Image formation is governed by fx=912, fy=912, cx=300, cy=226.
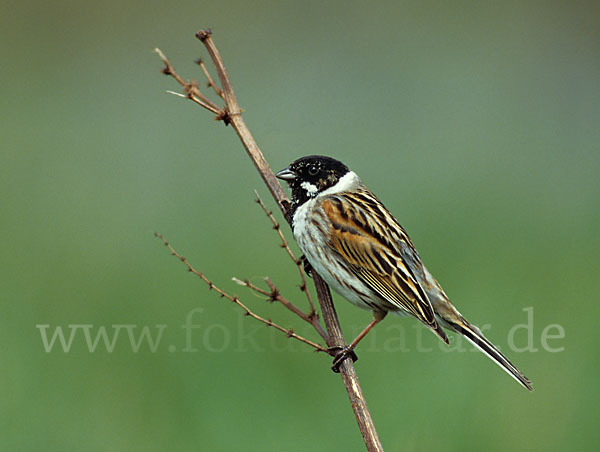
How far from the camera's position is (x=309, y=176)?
412 centimetres

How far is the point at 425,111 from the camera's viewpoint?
981cm

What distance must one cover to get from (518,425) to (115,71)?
761 cm

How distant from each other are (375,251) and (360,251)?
7 cm

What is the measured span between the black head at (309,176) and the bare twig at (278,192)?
0.51 meters

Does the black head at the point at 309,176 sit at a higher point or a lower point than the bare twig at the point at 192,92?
lower

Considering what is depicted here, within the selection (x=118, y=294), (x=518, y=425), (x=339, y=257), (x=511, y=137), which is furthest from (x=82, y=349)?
(x=511, y=137)

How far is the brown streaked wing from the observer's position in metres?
3.89

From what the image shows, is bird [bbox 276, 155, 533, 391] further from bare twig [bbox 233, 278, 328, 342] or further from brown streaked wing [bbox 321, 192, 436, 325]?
bare twig [bbox 233, 278, 328, 342]

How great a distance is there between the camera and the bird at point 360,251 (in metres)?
3.88

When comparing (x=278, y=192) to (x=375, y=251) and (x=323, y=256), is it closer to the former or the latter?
(x=323, y=256)

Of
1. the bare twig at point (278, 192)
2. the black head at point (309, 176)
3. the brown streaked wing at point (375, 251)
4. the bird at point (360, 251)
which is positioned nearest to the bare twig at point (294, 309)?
the bare twig at point (278, 192)

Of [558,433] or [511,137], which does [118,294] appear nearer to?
[558,433]

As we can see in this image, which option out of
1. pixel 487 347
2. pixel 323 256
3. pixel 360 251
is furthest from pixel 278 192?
pixel 487 347

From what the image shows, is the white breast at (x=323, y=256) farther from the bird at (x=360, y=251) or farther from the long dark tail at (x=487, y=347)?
the long dark tail at (x=487, y=347)
